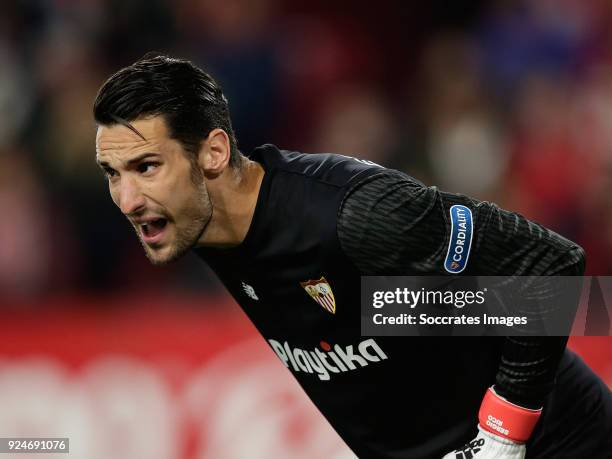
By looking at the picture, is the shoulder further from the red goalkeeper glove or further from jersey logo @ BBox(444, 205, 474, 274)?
the red goalkeeper glove

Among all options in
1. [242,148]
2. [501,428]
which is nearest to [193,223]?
[501,428]

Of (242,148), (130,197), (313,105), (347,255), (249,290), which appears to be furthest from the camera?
(313,105)

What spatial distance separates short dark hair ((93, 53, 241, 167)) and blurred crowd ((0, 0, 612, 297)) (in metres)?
2.87

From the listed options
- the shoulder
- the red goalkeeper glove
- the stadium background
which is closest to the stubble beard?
the shoulder

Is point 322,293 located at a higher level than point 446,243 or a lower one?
lower

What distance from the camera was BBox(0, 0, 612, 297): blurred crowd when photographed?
6121mm

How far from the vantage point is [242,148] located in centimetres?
672

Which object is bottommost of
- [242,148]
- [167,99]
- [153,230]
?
[242,148]

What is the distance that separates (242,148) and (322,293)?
12.3 ft

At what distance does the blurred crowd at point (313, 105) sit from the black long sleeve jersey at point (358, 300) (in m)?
2.73

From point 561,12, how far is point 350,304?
4537 mm

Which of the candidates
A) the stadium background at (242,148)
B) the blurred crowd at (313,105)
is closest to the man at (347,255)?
the stadium background at (242,148)

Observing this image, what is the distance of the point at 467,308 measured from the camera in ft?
9.92

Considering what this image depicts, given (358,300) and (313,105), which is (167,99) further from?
(313,105)
